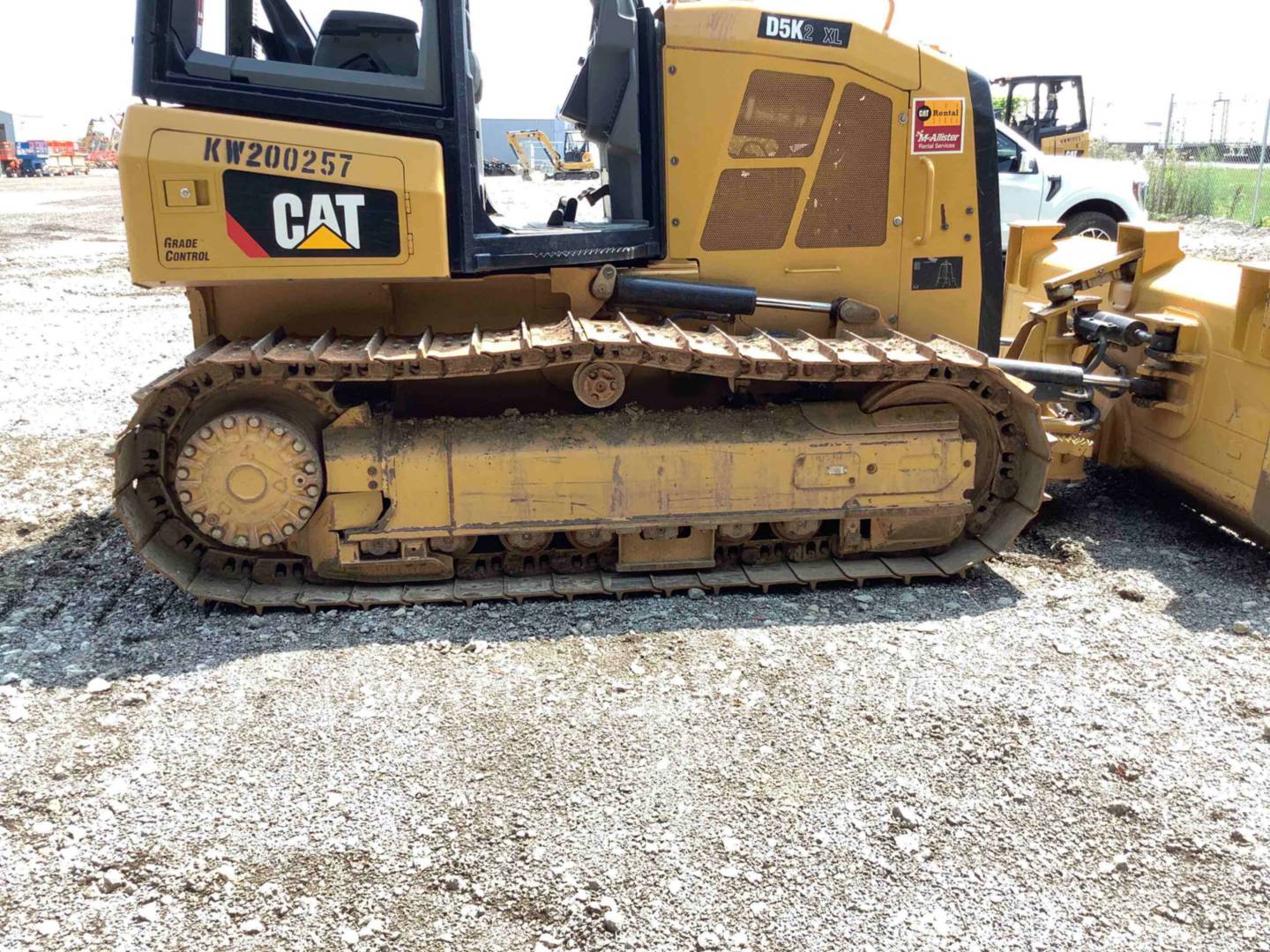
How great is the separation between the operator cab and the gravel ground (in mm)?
1675

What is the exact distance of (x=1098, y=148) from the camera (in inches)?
977

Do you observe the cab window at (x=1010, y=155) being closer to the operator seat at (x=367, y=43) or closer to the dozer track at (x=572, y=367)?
the dozer track at (x=572, y=367)

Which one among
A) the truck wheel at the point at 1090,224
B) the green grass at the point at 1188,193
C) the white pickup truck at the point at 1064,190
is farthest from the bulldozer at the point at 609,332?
the green grass at the point at 1188,193

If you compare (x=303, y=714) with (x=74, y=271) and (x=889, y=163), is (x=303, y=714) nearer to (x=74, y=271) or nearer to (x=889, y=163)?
(x=889, y=163)

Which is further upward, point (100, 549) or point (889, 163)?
point (889, 163)

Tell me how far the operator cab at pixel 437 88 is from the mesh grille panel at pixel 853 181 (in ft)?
2.55

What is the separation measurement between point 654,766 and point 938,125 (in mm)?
3346

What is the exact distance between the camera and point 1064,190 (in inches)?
505

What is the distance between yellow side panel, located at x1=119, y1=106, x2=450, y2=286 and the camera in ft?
13.6

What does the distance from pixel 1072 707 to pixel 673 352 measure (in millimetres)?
2033

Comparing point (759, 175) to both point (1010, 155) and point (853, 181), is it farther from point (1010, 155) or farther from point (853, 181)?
point (1010, 155)

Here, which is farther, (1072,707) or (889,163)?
(889,163)

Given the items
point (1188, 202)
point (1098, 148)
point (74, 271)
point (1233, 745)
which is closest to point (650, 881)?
point (1233, 745)

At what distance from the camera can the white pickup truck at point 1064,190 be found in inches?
502
